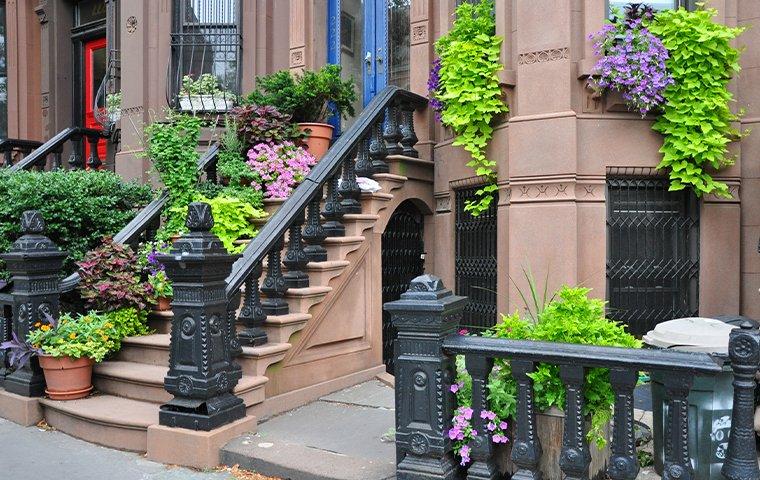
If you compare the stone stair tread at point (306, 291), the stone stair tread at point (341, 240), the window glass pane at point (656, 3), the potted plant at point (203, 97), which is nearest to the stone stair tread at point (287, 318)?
the stone stair tread at point (306, 291)

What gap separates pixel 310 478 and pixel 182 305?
4.64 feet

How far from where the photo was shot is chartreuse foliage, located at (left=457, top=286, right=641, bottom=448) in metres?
3.60

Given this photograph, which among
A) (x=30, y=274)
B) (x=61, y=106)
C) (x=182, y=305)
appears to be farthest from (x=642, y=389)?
(x=61, y=106)

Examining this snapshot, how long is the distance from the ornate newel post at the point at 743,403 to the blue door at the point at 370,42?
634 centimetres

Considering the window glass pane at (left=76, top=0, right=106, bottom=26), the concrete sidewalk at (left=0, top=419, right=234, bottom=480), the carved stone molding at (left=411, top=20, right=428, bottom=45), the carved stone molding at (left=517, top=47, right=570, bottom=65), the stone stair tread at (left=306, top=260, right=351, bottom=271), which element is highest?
the window glass pane at (left=76, top=0, right=106, bottom=26)

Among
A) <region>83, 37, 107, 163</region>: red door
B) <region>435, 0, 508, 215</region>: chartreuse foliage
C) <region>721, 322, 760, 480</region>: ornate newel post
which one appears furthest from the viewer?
<region>83, 37, 107, 163</region>: red door

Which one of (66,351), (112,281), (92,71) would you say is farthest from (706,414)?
(92,71)

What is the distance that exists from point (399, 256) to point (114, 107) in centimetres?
601

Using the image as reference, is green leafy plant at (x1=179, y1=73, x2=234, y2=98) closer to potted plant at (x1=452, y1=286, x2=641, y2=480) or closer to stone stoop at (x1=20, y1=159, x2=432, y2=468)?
stone stoop at (x1=20, y1=159, x2=432, y2=468)

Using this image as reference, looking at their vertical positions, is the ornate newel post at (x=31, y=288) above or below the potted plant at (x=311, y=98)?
below

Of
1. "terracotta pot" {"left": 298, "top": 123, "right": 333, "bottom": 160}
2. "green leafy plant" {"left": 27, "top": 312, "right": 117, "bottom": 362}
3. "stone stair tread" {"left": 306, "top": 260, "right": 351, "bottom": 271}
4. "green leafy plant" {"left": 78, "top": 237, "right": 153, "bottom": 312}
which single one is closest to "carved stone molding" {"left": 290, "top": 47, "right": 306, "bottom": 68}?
"terracotta pot" {"left": 298, "top": 123, "right": 333, "bottom": 160}

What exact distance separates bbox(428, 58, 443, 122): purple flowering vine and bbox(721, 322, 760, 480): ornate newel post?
4.45 m

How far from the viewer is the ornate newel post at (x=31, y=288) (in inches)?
225

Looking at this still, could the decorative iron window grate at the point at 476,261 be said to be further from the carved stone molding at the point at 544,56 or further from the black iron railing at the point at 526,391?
the black iron railing at the point at 526,391
